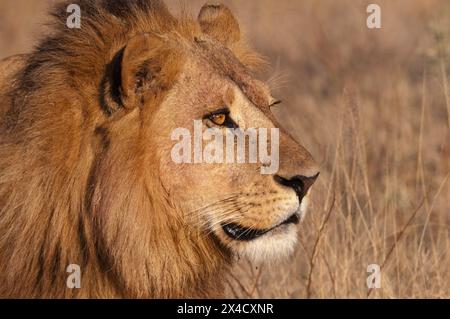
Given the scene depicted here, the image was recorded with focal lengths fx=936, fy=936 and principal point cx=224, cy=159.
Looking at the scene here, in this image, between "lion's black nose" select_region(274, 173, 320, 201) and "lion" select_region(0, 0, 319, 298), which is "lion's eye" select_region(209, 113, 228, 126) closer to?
"lion" select_region(0, 0, 319, 298)

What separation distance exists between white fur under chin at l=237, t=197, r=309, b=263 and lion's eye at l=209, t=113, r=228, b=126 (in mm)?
523

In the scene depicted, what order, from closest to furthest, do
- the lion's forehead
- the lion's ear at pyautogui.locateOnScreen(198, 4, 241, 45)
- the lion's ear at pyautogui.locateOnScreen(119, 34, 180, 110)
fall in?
the lion's ear at pyautogui.locateOnScreen(119, 34, 180, 110)
the lion's forehead
the lion's ear at pyautogui.locateOnScreen(198, 4, 241, 45)

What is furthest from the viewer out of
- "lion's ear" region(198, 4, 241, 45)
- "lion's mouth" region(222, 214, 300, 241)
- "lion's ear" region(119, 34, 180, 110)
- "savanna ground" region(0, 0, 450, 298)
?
"savanna ground" region(0, 0, 450, 298)

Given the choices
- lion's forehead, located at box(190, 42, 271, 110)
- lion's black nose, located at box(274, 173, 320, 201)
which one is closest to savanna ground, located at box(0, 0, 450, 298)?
lion's forehead, located at box(190, 42, 271, 110)

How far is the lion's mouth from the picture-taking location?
431 centimetres

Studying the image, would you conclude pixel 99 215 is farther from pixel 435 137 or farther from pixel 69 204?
pixel 435 137

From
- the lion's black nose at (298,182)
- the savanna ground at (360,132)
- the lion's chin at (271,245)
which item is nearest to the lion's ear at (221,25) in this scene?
the savanna ground at (360,132)

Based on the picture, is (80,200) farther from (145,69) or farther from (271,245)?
(271,245)

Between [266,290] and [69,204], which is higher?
[69,204]

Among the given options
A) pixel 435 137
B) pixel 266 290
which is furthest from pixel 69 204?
pixel 435 137

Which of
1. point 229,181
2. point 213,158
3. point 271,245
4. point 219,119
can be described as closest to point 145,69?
point 219,119

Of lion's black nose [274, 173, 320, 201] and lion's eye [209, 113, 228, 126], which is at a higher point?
lion's eye [209, 113, 228, 126]
